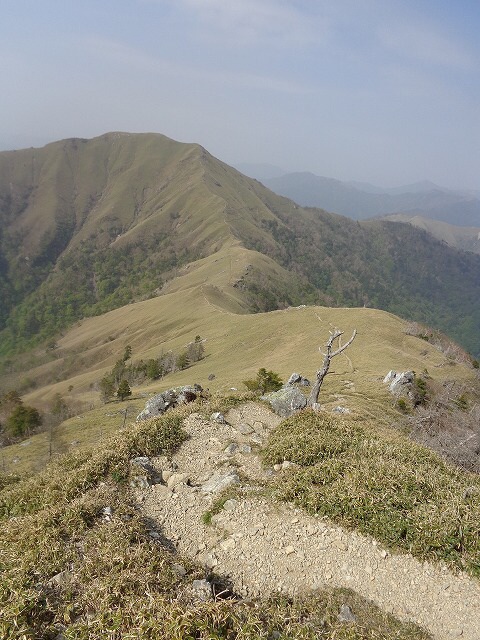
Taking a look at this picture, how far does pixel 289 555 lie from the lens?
11078 mm

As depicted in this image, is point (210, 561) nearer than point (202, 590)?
No

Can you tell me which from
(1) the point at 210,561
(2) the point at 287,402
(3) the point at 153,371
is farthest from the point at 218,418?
(3) the point at 153,371

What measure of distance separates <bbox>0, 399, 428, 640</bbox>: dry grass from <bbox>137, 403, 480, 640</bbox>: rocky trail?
1.81ft

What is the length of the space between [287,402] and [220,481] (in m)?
8.66

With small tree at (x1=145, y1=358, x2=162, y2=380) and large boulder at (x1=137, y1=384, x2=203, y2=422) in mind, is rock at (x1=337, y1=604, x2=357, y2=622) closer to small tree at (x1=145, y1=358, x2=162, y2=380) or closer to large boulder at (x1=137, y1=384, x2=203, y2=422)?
large boulder at (x1=137, y1=384, x2=203, y2=422)

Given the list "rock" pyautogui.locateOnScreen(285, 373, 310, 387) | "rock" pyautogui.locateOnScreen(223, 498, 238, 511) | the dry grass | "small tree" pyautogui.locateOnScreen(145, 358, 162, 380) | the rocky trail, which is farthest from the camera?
"small tree" pyautogui.locateOnScreen(145, 358, 162, 380)

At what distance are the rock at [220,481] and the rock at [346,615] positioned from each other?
5436 mm

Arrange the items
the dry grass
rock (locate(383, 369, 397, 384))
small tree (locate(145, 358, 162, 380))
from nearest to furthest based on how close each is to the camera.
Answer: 1. the dry grass
2. rock (locate(383, 369, 397, 384))
3. small tree (locate(145, 358, 162, 380))

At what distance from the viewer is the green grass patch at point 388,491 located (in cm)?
1093

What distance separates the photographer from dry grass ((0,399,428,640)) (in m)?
8.05

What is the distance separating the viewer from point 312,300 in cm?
18462

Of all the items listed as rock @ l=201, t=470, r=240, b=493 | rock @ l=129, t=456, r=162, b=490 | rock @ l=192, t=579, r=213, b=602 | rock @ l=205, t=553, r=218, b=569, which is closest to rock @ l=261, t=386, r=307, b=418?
rock @ l=201, t=470, r=240, b=493

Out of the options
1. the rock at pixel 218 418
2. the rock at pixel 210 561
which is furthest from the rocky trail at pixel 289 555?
the rock at pixel 218 418

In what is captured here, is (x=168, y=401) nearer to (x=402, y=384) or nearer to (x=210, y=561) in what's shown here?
(x=210, y=561)
